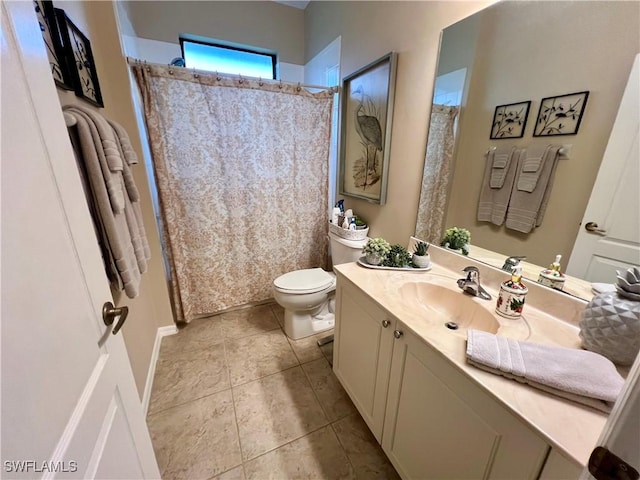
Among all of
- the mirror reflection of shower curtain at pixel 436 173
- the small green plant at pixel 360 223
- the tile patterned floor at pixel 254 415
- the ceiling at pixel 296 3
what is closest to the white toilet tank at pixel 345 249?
the small green plant at pixel 360 223

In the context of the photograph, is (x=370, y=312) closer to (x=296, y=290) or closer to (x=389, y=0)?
(x=296, y=290)

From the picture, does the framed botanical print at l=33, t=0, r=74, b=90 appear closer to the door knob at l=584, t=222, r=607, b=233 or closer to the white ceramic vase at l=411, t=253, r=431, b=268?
the white ceramic vase at l=411, t=253, r=431, b=268

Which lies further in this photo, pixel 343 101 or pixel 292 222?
pixel 292 222

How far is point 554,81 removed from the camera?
89 cm

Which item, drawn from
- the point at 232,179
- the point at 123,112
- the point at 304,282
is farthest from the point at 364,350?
the point at 123,112

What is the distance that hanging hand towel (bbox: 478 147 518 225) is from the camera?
1058 millimetres

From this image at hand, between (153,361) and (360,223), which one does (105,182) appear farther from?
(360,223)

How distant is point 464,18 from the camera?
1145 millimetres

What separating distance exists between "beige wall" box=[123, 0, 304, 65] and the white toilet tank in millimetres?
1873

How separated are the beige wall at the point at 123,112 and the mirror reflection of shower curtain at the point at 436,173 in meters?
1.60

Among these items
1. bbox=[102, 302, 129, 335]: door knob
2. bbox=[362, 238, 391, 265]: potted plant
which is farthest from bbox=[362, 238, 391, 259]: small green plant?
bbox=[102, 302, 129, 335]: door knob

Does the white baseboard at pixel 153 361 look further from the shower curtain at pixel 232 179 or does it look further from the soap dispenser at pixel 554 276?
the soap dispenser at pixel 554 276

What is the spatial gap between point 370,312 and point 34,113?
1.13 meters

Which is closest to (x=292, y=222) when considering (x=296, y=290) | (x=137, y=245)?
(x=296, y=290)
